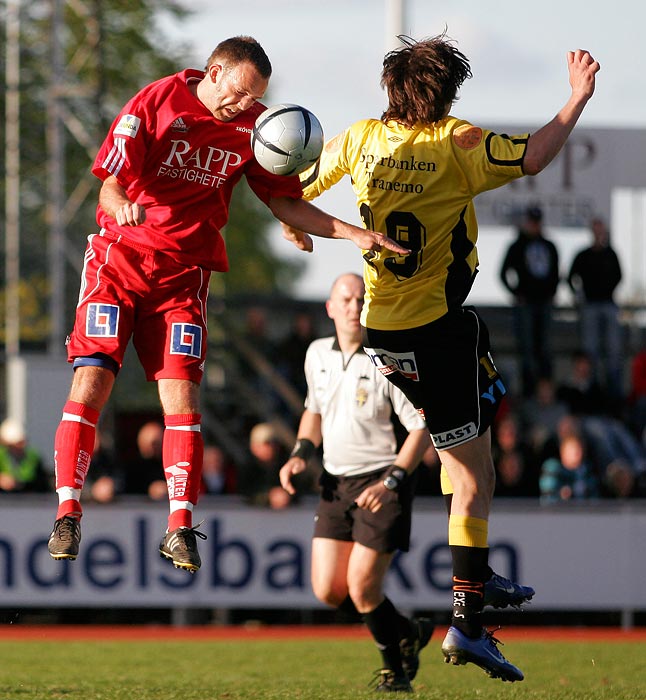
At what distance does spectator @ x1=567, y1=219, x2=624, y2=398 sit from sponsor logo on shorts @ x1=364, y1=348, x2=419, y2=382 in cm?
1050

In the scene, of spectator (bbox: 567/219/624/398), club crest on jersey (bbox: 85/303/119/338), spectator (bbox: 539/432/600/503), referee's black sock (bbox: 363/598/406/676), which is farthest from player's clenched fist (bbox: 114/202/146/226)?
spectator (bbox: 567/219/624/398)

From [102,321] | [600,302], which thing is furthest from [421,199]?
[600,302]

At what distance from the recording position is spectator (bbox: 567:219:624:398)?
1734cm

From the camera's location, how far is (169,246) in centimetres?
741

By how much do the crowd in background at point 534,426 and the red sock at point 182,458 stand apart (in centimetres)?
663

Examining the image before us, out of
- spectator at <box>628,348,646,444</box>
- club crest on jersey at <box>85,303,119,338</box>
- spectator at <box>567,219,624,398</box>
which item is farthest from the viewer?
spectator at <box>628,348,646,444</box>

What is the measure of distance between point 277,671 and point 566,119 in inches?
217

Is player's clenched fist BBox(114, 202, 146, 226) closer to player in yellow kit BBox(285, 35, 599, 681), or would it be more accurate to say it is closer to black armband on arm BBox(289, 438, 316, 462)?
player in yellow kit BBox(285, 35, 599, 681)

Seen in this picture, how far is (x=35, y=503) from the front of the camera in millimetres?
13977

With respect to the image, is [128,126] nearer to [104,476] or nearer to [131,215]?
[131,215]

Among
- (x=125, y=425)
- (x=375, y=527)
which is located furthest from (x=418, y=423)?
(x=125, y=425)

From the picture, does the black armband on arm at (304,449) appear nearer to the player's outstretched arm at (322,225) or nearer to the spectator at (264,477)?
the player's outstretched arm at (322,225)

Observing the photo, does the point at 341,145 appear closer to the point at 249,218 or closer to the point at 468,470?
the point at 468,470

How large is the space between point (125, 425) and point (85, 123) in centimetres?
1002
